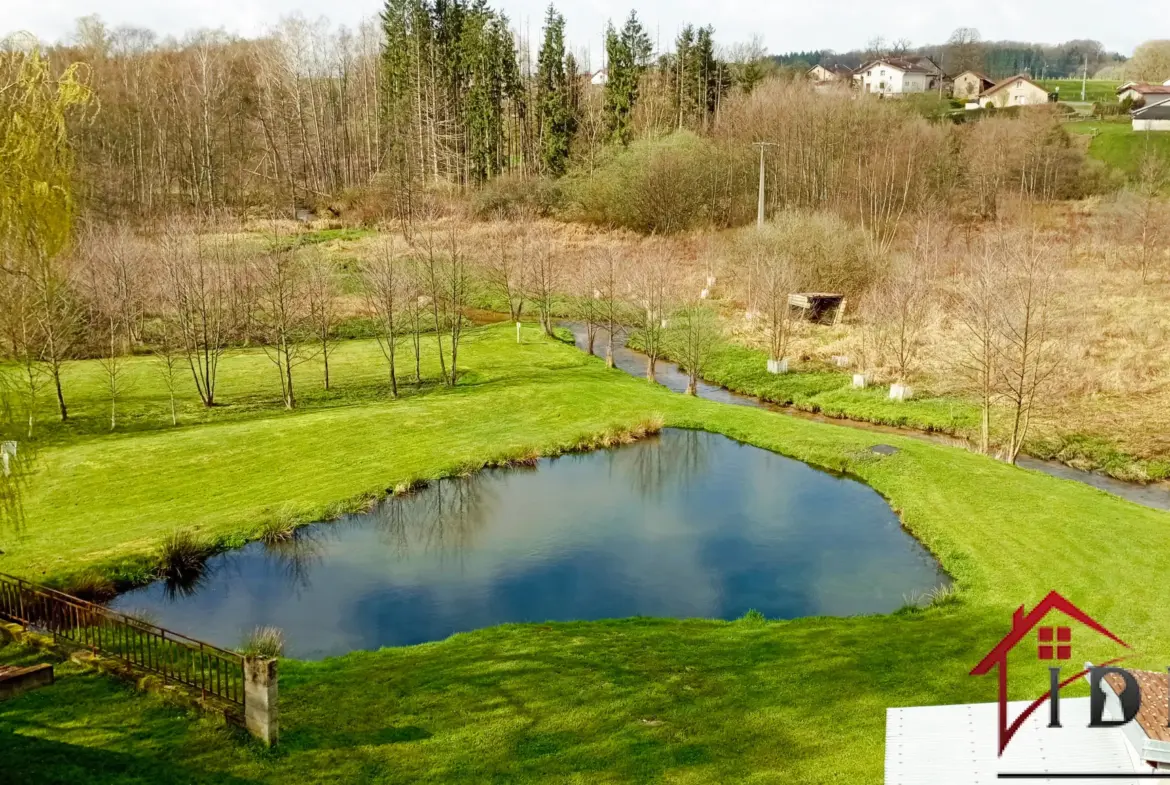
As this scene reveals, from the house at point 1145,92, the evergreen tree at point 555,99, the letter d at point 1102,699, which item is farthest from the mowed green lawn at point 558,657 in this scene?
the house at point 1145,92

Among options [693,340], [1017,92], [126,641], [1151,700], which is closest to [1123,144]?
[1017,92]

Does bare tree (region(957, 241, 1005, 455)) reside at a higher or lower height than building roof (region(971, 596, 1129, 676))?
higher

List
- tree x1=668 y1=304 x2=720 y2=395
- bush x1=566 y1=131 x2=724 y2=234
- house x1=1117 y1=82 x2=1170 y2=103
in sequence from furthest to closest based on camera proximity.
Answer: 1. house x1=1117 y1=82 x2=1170 y2=103
2. bush x1=566 y1=131 x2=724 y2=234
3. tree x1=668 y1=304 x2=720 y2=395

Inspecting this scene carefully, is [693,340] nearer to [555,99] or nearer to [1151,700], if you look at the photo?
[1151,700]

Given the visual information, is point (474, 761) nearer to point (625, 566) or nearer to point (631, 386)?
point (625, 566)

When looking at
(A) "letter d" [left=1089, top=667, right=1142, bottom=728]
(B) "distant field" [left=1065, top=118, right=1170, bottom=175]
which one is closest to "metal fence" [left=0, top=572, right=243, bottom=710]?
(A) "letter d" [left=1089, top=667, right=1142, bottom=728]

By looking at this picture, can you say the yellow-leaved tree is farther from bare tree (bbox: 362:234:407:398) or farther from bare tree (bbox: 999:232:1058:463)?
bare tree (bbox: 999:232:1058:463)

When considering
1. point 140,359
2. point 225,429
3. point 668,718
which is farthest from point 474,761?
point 140,359
